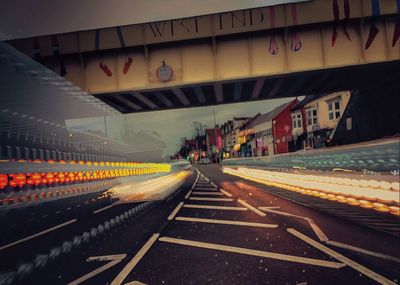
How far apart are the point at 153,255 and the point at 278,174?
55.1 feet

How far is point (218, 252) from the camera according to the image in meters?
5.98

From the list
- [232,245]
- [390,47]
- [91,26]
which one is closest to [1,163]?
[91,26]

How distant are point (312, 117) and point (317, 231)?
4377cm

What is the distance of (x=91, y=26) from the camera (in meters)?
11.8

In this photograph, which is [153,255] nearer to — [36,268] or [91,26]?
[36,268]

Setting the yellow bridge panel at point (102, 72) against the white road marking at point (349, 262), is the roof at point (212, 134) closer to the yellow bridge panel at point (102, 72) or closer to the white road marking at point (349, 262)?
the yellow bridge panel at point (102, 72)

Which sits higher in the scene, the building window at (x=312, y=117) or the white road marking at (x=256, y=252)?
A: the building window at (x=312, y=117)

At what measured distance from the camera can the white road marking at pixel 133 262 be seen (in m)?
4.73

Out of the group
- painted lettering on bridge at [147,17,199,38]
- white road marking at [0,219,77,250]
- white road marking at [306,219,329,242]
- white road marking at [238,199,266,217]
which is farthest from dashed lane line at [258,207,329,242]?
painted lettering on bridge at [147,17,199,38]

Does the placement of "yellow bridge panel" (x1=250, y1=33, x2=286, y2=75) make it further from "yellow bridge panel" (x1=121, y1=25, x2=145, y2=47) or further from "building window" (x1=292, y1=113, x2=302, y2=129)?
"building window" (x1=292, y1=113, x2=302, y2=129)

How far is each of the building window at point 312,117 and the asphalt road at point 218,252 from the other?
134ft

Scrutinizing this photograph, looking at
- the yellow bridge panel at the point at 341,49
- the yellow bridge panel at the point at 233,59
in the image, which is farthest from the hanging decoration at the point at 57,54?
the yellow bridge panel at the point at 341,49

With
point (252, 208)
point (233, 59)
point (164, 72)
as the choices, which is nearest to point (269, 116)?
point (233, 59)

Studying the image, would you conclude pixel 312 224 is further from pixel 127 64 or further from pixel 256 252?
pixel 127 64
